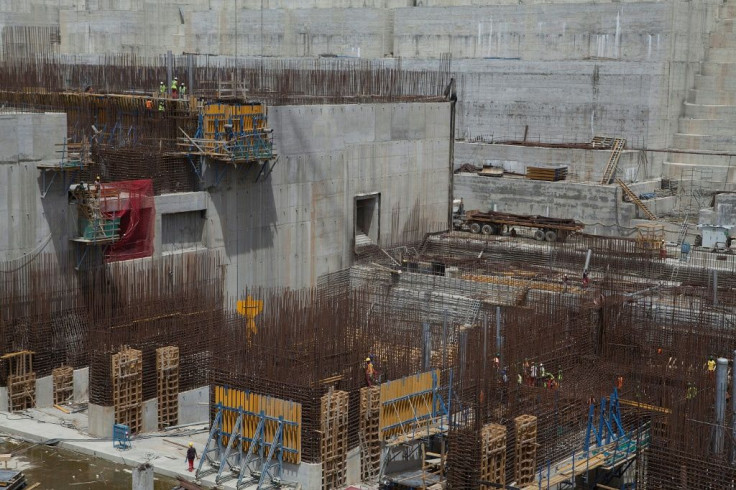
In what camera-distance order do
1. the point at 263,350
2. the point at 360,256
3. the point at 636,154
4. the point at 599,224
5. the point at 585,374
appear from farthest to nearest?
the point at 636,154
the point at 599,224
the point at 360,256
the point at 585,374
the point at 263,350

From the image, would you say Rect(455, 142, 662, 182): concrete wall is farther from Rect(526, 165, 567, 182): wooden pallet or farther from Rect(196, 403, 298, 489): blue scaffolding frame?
Rect(196, 403, 298, 489): blue scaffolding frame

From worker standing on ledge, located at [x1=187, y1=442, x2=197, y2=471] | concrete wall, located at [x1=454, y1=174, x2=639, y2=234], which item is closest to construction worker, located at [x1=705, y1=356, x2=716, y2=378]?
worker standing on ledge, located at [x1=187, y1=442, x2=197, y2=471]

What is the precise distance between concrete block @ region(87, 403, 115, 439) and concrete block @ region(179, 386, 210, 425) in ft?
5.75

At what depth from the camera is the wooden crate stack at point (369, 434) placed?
24.0 meters

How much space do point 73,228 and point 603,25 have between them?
3083cm

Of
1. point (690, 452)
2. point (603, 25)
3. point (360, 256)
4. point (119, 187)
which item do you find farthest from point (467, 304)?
point (603, 25)

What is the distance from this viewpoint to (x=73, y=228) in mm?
32969

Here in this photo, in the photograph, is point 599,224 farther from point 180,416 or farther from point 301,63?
point 180,416

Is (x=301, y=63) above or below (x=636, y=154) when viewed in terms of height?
above

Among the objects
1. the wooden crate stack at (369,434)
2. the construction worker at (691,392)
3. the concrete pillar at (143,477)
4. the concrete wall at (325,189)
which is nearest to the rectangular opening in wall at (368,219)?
the concrete wall at (325,189)

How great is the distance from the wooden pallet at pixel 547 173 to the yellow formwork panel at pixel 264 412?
1095 inches

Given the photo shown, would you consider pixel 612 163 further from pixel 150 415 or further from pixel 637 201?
pixel 150 415

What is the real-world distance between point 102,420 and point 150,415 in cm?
117

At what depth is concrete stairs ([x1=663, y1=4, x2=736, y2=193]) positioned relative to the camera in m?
50.7
